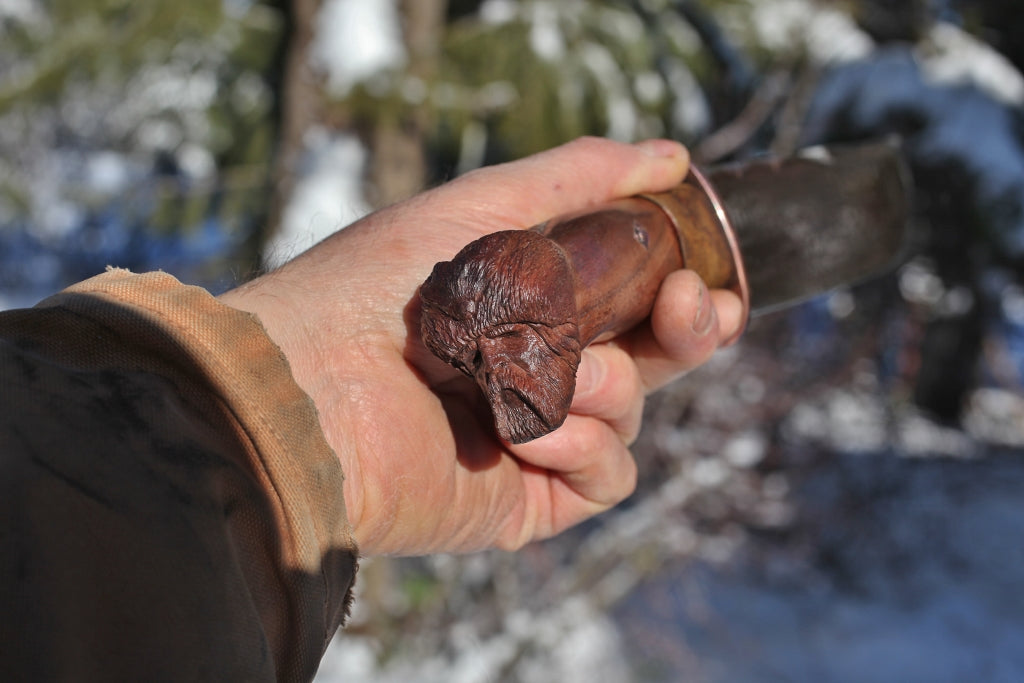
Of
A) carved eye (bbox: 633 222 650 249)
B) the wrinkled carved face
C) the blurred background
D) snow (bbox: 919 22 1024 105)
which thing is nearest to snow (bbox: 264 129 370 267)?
the blurred background

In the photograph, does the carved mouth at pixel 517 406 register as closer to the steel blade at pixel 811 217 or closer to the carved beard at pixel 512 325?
the carved beard at pixel 512 325

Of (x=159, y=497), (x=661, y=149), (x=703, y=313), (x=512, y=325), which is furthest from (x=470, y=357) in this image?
(x=661, y=149)

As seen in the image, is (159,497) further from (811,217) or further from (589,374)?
(811,217)

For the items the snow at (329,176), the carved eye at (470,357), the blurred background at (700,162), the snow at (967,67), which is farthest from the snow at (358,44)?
the snow at (967,67)

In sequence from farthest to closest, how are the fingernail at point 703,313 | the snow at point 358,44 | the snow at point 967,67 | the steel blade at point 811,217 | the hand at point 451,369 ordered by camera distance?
1. the snow at point 967,67
2. the snow at point 358,44
3. the steel blade at point 811,217
4. the fingernail at point 703,313
5. the hand at point 451,369

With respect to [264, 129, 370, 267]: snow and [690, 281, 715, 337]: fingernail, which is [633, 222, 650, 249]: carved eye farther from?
[264, 129, 370, 267]: snow

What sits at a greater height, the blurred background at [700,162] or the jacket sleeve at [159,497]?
the jacket sleeve at [159,497]

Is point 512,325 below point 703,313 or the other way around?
the other way around
